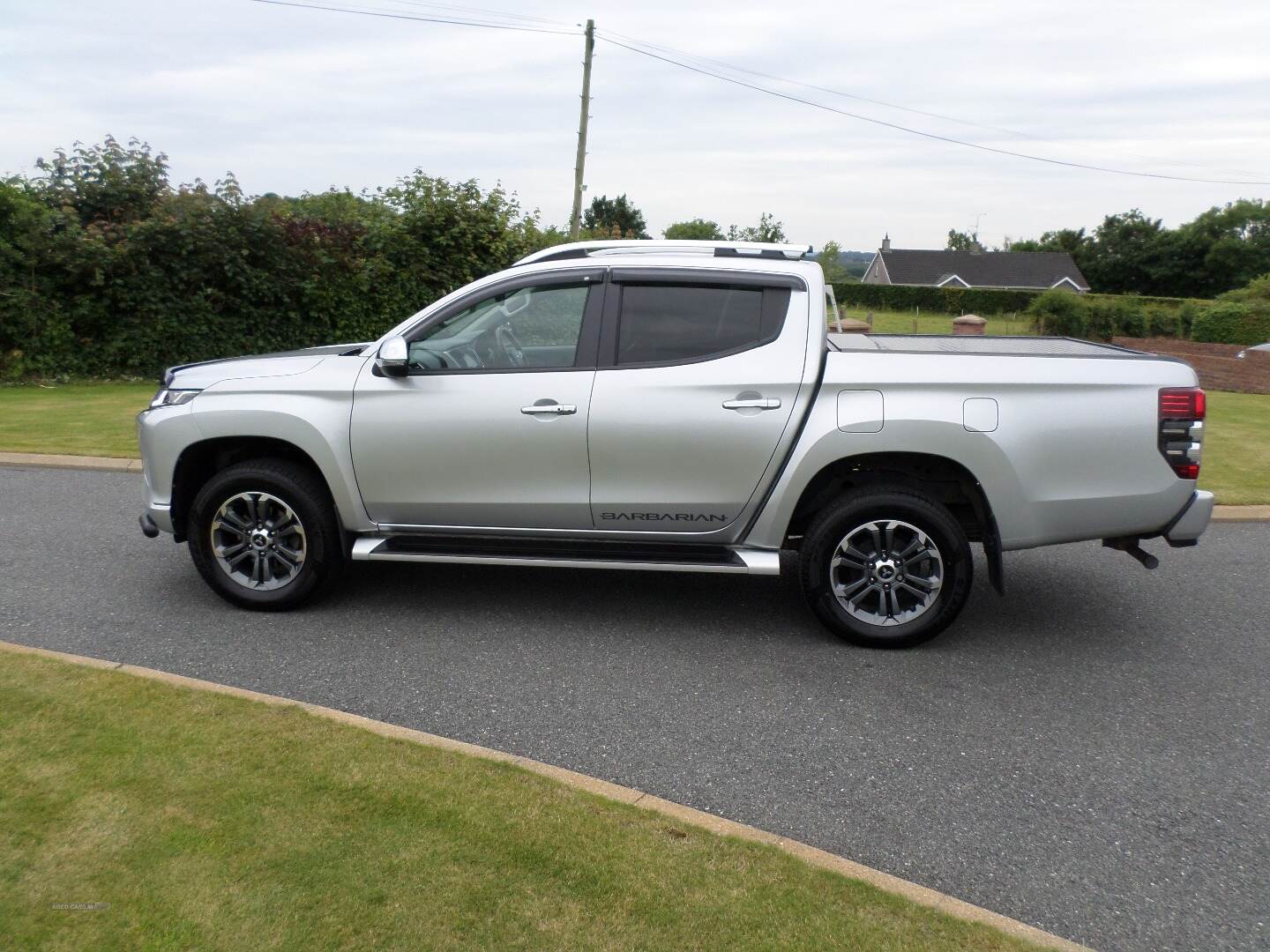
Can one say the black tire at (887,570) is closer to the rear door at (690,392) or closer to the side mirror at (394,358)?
the rear door at (690,392)

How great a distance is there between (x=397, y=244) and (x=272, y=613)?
1236cm

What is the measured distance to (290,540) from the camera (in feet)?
19.6

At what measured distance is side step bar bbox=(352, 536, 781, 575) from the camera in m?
5.50

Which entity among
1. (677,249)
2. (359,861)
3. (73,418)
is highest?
(677,249)

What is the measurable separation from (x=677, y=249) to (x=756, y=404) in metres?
1.11

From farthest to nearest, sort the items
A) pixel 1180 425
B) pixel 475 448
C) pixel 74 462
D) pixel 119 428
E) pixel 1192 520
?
pixel 119 428 < pixel 74 462 < pixel 475 448 < pixel 1192 520 < pixel 1180 425

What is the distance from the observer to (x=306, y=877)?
3205 mm

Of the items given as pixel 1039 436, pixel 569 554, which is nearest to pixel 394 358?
pixel 569 554

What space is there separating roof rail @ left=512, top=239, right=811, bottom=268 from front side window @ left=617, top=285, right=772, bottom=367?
0.34m

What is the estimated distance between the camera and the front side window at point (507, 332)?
577cm

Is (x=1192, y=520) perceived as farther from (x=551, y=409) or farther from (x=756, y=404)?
(x=551, y=409)

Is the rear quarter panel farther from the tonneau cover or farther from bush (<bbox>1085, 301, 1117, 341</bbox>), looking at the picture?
bush (<bbox>1085, 301, 1117, 341</bbox>)

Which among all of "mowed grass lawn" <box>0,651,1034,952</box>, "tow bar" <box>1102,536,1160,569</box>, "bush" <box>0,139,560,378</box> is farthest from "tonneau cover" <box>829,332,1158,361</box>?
"bush" <box>0,139,560,378</box>

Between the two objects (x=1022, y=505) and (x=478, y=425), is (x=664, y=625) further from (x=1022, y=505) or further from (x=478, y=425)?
(x=1022, y=505)
